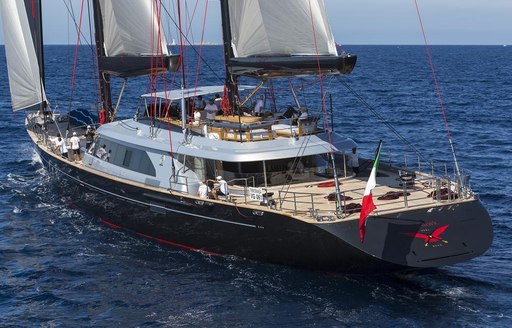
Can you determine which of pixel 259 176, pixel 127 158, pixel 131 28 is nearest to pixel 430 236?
pixel 259 176

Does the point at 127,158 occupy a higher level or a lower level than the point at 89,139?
lower

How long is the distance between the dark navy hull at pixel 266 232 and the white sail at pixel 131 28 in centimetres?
599

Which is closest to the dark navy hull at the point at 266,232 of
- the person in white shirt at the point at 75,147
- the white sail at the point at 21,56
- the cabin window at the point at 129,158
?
the cabin window at the point at 129,158

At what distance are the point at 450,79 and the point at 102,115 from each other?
7109 cm

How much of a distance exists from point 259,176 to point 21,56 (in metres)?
15.9

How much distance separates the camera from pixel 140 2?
3097cm

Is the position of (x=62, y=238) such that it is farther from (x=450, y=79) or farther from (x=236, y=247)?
(x=450, y=79)

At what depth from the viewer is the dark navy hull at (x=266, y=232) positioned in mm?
21391

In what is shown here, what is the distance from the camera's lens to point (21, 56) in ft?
117

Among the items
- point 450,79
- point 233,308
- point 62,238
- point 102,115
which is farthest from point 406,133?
point 450,79

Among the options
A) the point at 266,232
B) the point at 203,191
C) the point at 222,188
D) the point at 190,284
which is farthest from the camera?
the point at 203,191

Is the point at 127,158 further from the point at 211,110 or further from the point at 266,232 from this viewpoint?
the point at 266,232

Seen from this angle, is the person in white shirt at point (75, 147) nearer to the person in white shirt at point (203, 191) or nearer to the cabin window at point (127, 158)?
the cabin window at point (127, 158)

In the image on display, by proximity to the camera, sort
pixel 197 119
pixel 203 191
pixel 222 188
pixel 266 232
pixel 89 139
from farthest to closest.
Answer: pixel 89 139 < pixel 197 119 < pixel 203 191 < pixel 222 188 < pixel 266 232
